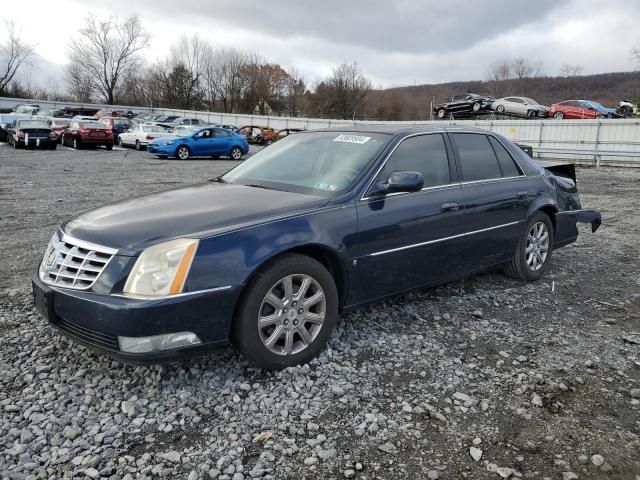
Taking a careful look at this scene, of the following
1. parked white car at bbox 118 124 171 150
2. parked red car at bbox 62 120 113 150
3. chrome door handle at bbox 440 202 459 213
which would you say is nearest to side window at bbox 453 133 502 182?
chrome door handle at bbox 440 202 459 213

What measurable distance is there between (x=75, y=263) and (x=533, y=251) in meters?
4.31

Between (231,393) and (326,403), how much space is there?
0.57 metres

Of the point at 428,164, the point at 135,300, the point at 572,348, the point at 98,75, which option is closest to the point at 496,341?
the point at 572,348

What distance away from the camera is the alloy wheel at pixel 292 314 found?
10.7 ft

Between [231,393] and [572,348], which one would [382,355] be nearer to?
[231,393]

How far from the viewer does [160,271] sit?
9.55ft

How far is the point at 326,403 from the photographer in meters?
3.04

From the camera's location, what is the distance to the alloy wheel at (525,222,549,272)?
5.32 metres

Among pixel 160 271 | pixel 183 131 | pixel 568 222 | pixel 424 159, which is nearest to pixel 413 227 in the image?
pixel 424 159

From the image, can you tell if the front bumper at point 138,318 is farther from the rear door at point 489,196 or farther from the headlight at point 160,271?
the rear door at point 489,196

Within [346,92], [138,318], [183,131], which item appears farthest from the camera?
[346,92]

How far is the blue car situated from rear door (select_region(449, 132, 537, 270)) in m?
18.3

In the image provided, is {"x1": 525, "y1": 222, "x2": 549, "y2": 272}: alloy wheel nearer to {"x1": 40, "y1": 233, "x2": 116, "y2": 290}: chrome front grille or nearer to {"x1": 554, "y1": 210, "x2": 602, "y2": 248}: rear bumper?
{"x1": 554, "y1": 210, "x2": 602, "y2": 248}: rear bumper

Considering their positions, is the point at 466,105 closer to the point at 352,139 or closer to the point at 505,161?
the point at 505,161
